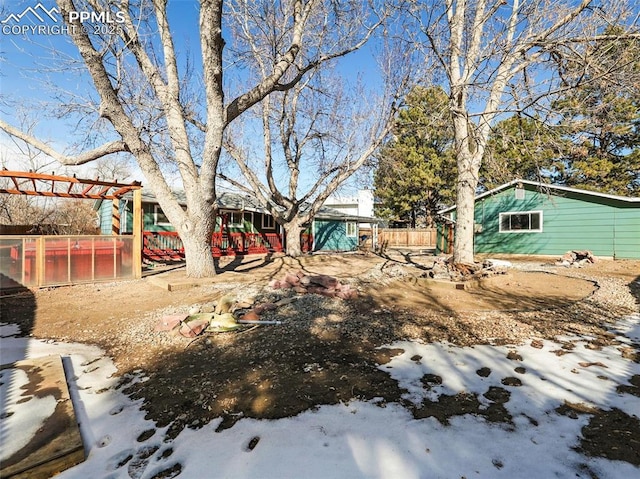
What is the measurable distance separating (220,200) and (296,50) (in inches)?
369

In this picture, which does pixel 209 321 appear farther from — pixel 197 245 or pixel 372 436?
pixel 197 245

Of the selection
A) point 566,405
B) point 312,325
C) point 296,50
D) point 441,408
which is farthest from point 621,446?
point 296,50

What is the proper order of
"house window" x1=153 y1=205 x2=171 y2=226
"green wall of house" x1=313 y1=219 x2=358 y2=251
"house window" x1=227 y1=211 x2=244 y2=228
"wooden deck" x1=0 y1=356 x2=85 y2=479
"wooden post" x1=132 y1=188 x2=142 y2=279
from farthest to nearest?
1. "green wall of house" x1=313 y1=219 x2=358 y2=251
2. "house window" x1=227 y1=211 x2=244 y2=228
3. "house window" x1=153 y1=205 x2=171 y2=226
4. "wooden post" x1=132 y1=188 x2=142 y2=279
5. "wooden deck" x1=0 y1=356 x2=85 y2=479

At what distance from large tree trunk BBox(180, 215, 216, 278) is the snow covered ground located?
5.00 meters

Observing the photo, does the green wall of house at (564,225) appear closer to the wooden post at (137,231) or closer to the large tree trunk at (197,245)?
the large tree trunk at (197,245)

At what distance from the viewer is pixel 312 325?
14.3 ft

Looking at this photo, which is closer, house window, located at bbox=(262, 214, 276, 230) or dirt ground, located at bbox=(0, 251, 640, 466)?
dirt ground, located at bbox=(0, 251, 640, 466)

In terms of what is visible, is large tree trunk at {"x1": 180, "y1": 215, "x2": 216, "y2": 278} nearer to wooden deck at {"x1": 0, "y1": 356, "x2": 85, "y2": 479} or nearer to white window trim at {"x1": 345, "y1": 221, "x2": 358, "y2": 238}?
wooden deck at {"x1": 0, "y1": 356, "x2": 85, "y2": 479}

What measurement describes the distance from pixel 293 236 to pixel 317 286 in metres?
7.69

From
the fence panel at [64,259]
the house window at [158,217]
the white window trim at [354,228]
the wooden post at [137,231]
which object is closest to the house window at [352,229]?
the white window trim at [354,228]

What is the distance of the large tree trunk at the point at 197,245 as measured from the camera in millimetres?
7801

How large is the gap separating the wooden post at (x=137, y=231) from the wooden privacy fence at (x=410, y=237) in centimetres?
1953

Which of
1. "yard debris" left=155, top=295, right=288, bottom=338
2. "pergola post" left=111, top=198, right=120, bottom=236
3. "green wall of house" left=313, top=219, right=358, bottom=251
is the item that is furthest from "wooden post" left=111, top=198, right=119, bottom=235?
"green wall of house" left=313, top=219, right=358, bottom=251

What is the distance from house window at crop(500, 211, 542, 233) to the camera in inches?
520
